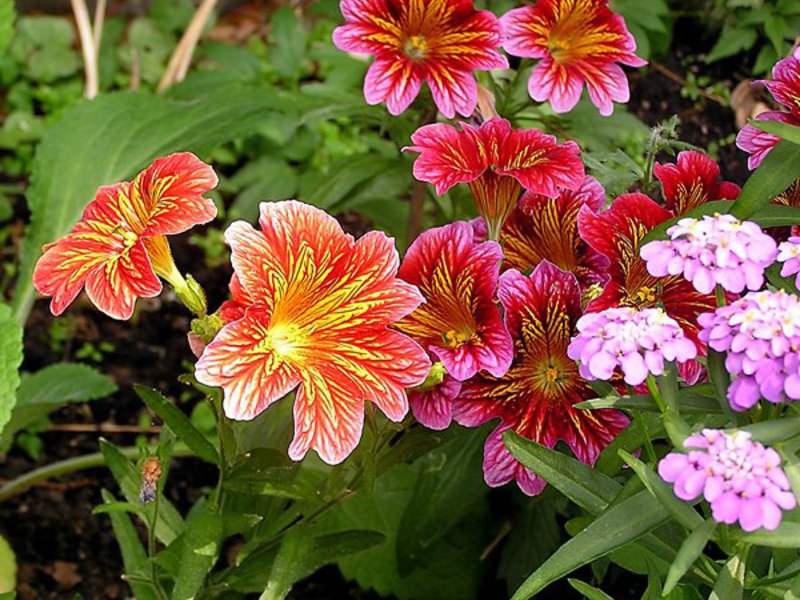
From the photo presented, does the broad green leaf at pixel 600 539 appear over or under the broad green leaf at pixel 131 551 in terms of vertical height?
over

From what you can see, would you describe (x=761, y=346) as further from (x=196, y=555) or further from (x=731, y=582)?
(x=196, y=555)

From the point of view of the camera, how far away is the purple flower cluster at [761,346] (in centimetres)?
100

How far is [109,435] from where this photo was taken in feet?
7.23

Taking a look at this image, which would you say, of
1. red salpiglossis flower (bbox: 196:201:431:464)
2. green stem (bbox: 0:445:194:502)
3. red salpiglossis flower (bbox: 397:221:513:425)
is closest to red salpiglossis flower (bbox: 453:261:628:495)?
red salpiglossis flower (bbox: 397:221:513:425)

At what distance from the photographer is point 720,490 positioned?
938 millimetres

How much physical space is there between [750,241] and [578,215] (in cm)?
32

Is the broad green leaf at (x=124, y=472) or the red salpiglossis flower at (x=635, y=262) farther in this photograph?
the broad green leaf at (x=124, y=472)

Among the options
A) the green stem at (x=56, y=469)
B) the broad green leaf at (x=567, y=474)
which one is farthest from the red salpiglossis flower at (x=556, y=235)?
the green stem at (x=56, y=469)

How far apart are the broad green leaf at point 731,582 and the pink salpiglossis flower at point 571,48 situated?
2.13 feet

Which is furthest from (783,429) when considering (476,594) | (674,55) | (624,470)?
(674,55)

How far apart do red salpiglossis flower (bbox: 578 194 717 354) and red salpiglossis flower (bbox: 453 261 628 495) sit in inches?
2.0

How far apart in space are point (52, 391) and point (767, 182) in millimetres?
1190

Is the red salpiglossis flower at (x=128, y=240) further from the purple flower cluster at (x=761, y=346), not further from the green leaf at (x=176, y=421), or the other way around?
the purple flower cluster at (x=761, y=346)

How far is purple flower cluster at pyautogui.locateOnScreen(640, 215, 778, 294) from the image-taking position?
3.43 ft
